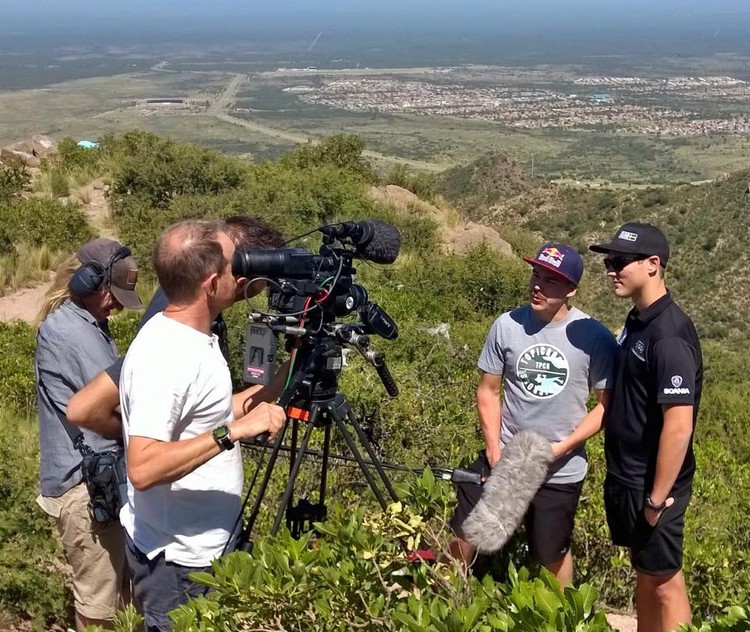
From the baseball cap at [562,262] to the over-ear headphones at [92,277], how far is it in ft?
4.87

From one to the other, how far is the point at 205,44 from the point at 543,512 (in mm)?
107496

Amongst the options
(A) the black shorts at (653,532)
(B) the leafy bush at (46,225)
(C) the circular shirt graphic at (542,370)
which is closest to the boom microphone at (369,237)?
(C) the circular shirt graphic at (542,370)

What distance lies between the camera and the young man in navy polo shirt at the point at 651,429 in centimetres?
247

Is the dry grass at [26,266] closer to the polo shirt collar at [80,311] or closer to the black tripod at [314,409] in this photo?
the polo shirt collar at [80,311]

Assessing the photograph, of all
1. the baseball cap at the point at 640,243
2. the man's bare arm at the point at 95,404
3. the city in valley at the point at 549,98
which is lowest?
the city in valley at the point at 549,98

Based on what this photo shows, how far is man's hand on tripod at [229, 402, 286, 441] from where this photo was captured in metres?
1.98

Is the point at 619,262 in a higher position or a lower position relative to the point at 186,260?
lower

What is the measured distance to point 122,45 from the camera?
9838cm

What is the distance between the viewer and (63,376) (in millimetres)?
2504

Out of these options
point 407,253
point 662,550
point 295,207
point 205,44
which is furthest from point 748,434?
point 205,44

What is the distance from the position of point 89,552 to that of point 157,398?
0.98 meters

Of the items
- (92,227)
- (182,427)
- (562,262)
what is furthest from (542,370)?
(92,227)

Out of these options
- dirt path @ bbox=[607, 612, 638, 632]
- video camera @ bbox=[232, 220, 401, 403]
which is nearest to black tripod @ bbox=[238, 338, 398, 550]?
video camera @ bbox=[232, 220, 401, 403]

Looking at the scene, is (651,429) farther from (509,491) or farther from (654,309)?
(509,491)
